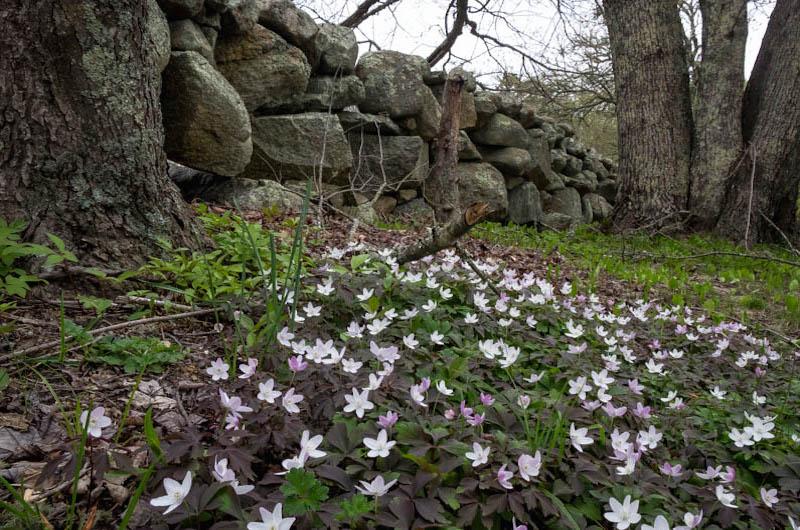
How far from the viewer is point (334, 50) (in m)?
5.88

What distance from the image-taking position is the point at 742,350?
3.04 m

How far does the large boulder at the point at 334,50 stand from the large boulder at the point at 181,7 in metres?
1.60

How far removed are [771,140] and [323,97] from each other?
587cm

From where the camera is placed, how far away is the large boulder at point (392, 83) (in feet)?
21.5

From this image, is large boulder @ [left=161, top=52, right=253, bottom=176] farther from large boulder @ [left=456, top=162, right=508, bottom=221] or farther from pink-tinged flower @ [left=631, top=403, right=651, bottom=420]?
large boulder @ [left=456, top=162, right=508, bottom=221]

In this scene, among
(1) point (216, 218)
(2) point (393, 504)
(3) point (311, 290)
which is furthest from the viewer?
(1) point (216, 218)

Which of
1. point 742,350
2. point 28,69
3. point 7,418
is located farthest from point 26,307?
point 742,350

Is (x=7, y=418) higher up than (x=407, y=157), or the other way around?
(x=407, y=157)

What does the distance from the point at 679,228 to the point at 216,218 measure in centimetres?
632

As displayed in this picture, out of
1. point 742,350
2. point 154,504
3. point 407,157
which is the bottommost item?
point 742,350

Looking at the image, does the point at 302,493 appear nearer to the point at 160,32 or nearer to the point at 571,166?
the point at 160,32

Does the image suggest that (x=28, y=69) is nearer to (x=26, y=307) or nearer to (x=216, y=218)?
(x=26, y=307)

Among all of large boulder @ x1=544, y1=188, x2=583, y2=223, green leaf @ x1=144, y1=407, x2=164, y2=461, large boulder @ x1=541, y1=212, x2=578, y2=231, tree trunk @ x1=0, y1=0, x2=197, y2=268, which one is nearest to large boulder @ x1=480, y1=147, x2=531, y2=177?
large boulder @ x1=541, y1=212, x2=578, y2=231

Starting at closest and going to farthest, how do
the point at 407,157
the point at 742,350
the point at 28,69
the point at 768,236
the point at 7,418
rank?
the point at 7,418 → the point at 28,69 → the point at 742,350 → the point at 407,157 → the point at 768,236
